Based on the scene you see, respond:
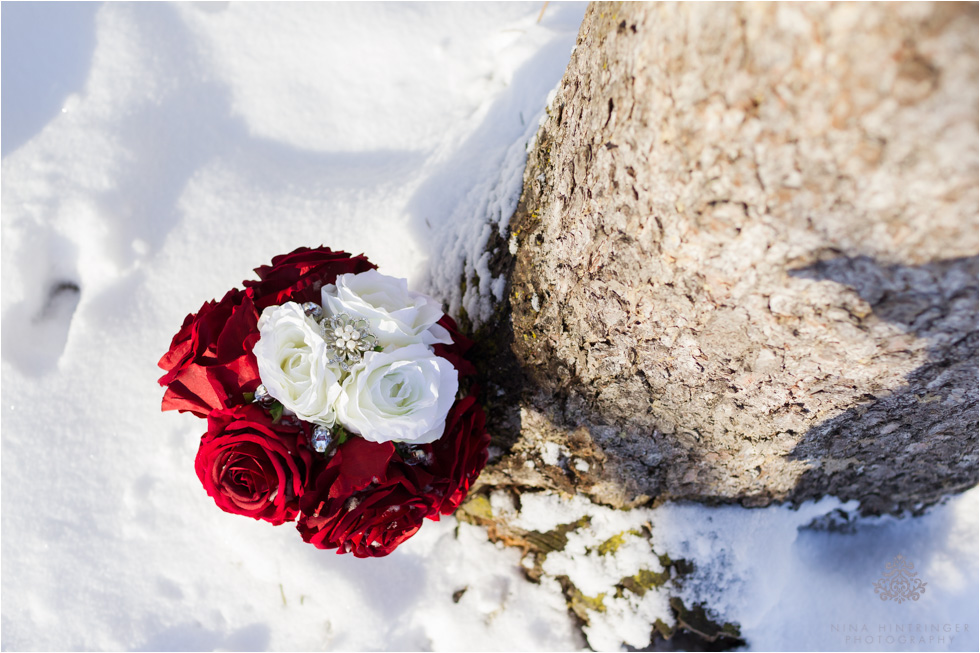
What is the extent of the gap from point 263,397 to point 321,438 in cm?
14

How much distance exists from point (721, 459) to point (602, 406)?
0.95ft

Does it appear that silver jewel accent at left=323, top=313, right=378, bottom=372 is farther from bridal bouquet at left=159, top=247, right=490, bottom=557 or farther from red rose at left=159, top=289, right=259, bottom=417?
red rose at left=159, top=289, right=259, bottom=417

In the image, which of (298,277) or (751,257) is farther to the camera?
(298,277)

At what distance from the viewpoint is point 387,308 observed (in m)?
1.05

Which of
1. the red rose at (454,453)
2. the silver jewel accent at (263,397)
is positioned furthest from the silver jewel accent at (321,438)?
the red rose at (454,453)

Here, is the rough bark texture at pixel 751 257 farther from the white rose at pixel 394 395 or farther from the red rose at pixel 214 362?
the red rose at pixel 214 362

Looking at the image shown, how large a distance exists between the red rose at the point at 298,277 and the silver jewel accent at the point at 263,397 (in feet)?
0.53

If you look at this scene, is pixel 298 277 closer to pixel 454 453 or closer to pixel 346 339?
pixel 346 339

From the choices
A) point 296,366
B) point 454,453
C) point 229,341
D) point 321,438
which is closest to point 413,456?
point 454,453

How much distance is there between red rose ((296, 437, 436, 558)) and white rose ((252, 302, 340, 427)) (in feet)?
0.33

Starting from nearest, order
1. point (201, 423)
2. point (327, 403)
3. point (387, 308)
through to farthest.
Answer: point (327, 403), point (387, 308), point (201, 423)

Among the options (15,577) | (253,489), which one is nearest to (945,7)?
(253,489)

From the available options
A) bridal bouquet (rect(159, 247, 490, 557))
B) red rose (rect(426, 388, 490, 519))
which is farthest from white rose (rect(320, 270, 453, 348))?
red rose (rect(426, 388, 490, 519))

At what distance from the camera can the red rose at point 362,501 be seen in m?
0.99
